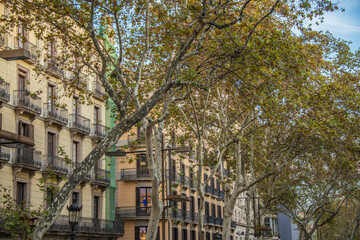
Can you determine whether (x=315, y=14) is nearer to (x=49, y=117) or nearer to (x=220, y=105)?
(x=220, y=105)

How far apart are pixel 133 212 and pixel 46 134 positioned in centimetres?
1459

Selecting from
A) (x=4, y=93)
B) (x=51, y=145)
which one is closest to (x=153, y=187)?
(x=4, y=93)

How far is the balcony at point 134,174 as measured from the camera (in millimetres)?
43694

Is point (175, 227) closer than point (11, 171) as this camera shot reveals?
No

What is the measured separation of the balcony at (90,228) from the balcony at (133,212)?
4534 mm

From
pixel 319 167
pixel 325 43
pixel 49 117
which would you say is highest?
pixel 325 43

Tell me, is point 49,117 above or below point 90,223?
above

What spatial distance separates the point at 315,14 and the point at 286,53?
2761 millimetres

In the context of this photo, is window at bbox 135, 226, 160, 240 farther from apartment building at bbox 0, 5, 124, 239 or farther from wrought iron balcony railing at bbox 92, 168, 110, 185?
wrought iron balcony railing at bbox 92, 168, 110, 185

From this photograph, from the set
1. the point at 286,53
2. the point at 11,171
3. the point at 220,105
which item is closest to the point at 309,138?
the point at 220,105

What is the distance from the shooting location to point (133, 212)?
4319 cm

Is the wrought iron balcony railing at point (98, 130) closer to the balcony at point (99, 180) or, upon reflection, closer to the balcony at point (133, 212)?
the balcony at point (99, 180)

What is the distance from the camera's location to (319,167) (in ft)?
118

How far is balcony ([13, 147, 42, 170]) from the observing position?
27.4m
